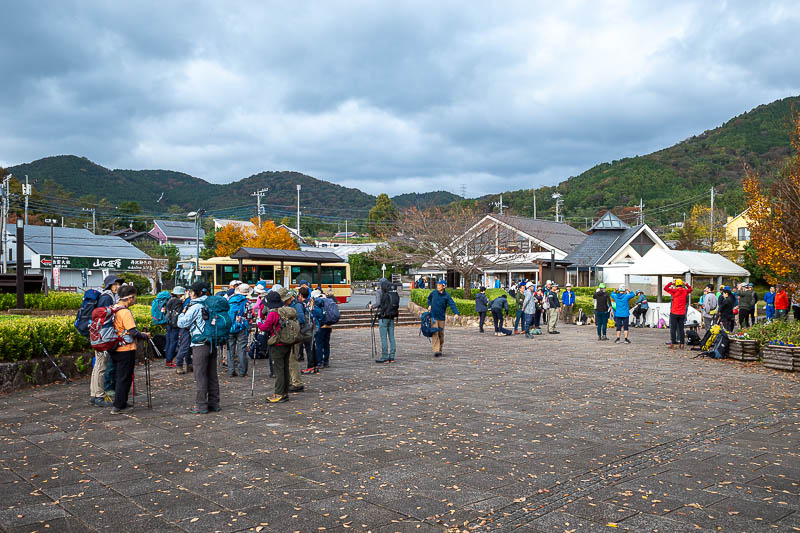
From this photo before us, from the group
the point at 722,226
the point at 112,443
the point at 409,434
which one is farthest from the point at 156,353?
the point at 722,226

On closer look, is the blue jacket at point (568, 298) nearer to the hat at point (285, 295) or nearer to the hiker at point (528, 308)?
the hiker at point (528, 308)

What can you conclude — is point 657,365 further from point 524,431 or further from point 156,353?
point 156,353

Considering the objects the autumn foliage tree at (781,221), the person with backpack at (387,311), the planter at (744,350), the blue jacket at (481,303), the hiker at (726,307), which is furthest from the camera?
the blue jacket at (481,303)

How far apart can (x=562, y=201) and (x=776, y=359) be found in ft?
232

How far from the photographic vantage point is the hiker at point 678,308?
1529 centimetres

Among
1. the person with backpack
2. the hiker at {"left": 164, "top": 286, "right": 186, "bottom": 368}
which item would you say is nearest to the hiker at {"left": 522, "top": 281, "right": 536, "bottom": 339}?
the person with backpack

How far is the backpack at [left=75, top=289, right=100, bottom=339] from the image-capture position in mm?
7898

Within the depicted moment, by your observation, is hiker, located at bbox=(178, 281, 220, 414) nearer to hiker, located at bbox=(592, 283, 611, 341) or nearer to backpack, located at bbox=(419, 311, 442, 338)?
backpack, located at bbox=(419, 311, 442, 338)

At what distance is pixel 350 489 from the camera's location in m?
4.76

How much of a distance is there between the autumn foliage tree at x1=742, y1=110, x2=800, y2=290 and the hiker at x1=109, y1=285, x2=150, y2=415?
13657 mm

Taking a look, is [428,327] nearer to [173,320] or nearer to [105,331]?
[173,320]

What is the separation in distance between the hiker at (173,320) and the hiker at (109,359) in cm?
262

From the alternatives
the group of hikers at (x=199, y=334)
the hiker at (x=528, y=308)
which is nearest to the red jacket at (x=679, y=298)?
the hiker at (x=528, y=308)

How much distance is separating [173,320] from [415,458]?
24.8ft
